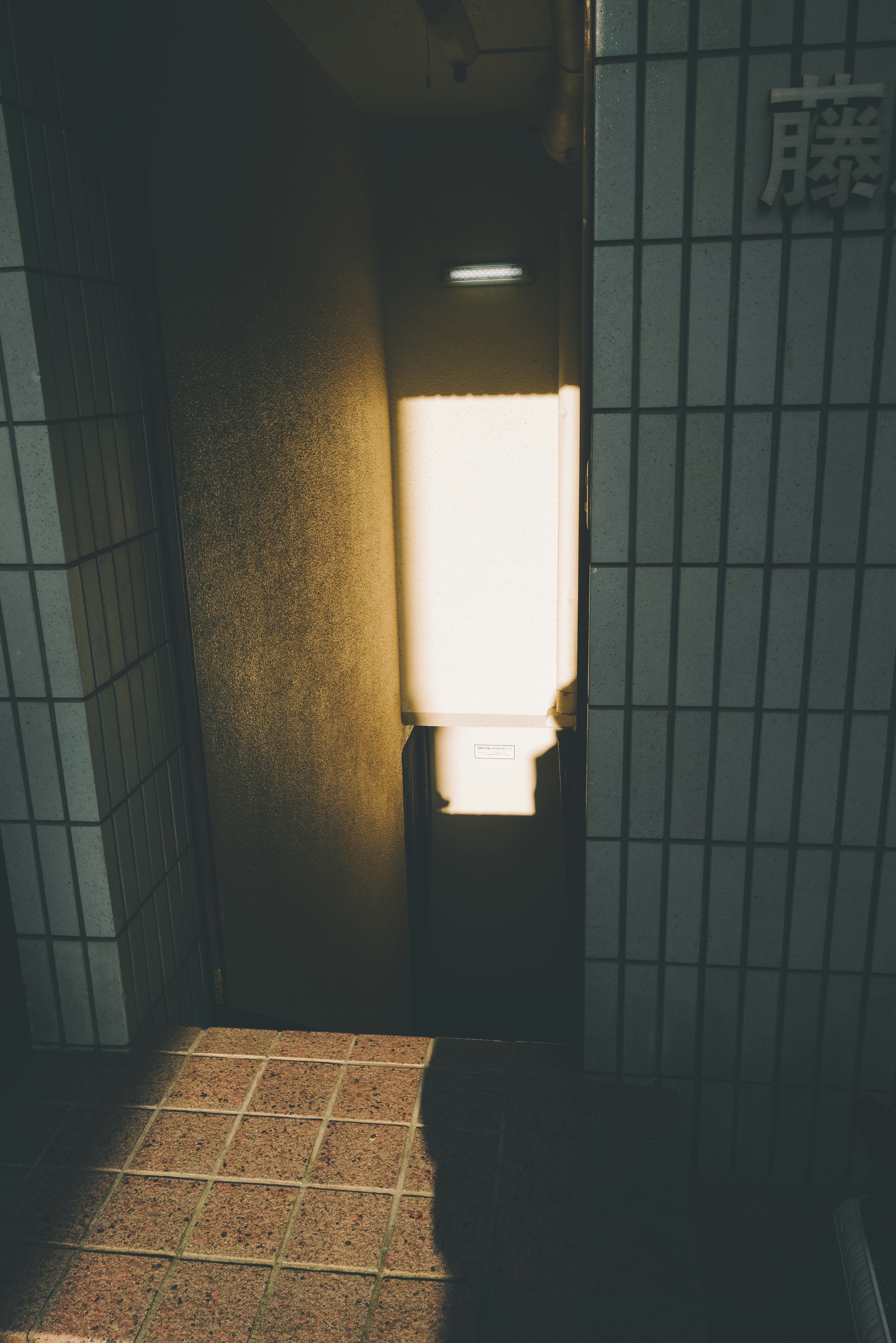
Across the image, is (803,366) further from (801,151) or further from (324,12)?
(324,12)

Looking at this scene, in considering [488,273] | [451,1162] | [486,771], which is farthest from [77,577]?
[486,771]

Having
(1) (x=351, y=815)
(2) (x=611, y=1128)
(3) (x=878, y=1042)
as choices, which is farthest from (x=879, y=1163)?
(1) (x=351, y=815)

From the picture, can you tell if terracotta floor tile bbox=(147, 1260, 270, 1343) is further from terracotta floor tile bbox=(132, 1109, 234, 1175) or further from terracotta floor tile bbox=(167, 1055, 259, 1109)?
terracotta floor tile bbox=(167, 1055, 259, 1109)

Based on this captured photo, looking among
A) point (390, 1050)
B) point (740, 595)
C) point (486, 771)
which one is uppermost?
point (740, 595)

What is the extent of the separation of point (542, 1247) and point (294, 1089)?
833 millimetres

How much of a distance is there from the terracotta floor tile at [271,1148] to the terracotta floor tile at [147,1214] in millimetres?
112

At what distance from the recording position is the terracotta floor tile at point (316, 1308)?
1785mm

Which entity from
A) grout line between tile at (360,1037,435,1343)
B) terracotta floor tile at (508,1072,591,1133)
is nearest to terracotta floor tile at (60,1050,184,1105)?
grout line between tile at (360,1037,435,1343)

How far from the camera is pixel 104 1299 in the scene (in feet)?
6.15

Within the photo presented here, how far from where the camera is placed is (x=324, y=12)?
404 centimetres

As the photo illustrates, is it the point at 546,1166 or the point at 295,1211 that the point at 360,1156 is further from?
the point at 546,1166

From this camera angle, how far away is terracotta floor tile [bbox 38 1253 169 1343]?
181 cm

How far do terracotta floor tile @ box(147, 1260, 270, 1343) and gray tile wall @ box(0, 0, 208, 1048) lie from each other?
2.76 ft

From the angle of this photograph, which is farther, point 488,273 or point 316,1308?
point 488,273
